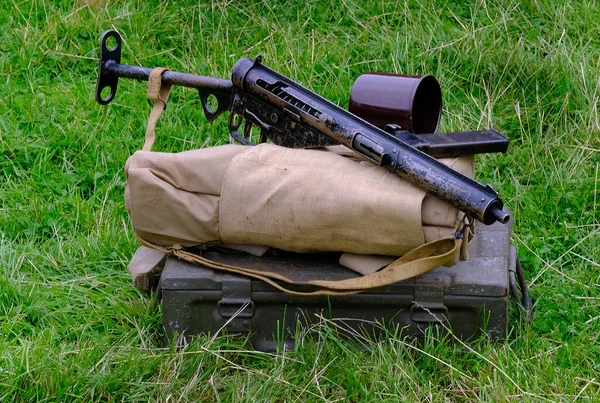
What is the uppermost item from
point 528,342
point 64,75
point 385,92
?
point 385,92

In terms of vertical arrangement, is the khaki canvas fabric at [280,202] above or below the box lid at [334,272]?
above

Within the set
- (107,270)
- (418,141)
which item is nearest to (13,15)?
(107,270)

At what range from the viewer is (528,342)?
326 centimetres

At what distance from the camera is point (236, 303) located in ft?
10.7

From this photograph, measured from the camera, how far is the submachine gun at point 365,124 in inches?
119

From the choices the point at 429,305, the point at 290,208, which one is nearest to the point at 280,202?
the point at 290,208

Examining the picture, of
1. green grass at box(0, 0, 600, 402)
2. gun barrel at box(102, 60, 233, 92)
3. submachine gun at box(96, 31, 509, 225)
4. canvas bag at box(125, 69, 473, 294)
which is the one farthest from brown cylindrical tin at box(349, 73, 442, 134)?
green grass at box(0, 0, 600, 402)

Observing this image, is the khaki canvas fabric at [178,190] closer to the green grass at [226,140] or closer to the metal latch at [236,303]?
the metal latch at [236,303]

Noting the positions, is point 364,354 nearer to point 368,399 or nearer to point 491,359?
point 368,399

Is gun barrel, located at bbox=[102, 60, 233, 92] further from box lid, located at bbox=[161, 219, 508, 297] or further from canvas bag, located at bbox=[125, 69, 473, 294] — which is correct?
box lid, located at bbox=[161, 219, 508, 297]

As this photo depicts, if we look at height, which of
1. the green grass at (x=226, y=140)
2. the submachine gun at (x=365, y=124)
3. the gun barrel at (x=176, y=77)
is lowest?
the green grass at (x=226, y=140)

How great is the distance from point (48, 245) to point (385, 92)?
163 cm

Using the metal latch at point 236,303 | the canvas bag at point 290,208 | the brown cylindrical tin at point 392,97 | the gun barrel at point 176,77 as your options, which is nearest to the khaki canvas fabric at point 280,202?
the canvas bag at point 290,208

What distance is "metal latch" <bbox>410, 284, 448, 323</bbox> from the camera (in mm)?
3143
